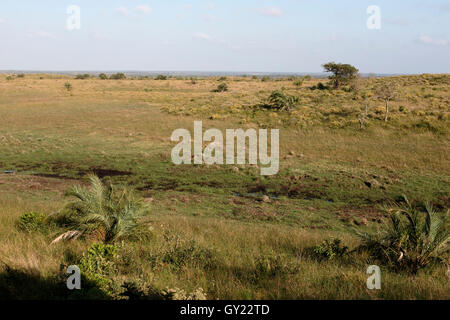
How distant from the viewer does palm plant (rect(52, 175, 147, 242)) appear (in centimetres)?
659

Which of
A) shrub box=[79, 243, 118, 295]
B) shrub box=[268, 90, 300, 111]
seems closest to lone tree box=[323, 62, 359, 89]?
shrub box=[268, 90, 300, 111]

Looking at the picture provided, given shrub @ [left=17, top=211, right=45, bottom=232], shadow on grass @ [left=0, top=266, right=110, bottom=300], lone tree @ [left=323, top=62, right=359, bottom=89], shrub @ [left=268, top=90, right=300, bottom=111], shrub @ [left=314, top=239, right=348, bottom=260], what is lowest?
shrub @ [left=314, top=239, right=348, bottom=260]

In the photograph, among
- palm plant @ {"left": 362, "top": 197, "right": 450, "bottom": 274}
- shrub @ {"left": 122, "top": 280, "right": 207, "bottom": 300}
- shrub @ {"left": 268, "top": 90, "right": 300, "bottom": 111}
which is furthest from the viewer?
shrub @ {"left": 268, "top": 90, "right": 300, "bottom": 111}

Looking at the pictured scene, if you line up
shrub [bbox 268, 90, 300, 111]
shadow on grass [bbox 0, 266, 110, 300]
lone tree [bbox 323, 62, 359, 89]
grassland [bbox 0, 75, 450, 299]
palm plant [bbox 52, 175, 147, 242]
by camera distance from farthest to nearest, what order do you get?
lone tree [bbox 323, 62, 359, 89], shrub [bbox 268, 90, 300, 111], palm plant [bbox 52, 175, 147, 242], grassland [bbox 0, 75, 450, 299], shadow on grass [bbox 0, 266, 110, 300]

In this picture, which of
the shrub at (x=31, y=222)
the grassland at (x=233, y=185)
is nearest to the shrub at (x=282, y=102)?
the grassland at (x=233, y=185)

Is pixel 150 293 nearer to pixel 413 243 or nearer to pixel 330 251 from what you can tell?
pixel 330 251

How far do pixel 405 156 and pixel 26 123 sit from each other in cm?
2985

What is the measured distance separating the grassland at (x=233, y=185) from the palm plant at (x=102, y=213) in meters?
0.31

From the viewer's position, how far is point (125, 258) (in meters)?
5.46

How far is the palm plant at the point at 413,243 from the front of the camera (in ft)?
18.8

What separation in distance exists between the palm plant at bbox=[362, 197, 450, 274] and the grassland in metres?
0.27

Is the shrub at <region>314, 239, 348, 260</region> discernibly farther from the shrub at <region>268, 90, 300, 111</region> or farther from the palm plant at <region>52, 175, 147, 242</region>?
the shrub at <region>268, 90, 300, 111</region>
